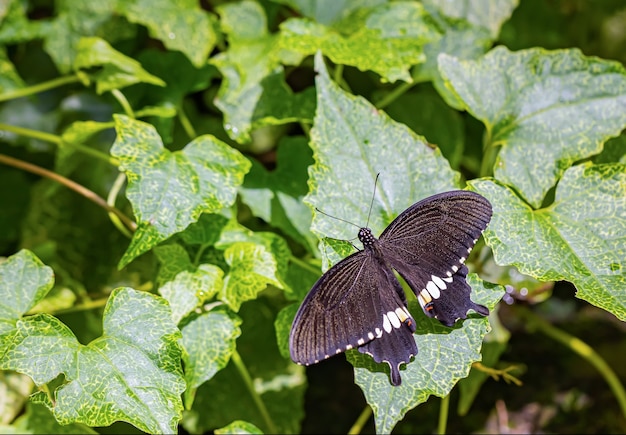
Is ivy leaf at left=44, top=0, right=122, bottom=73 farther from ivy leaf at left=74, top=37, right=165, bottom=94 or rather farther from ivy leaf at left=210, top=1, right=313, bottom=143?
ivy leaf at left=210, top=1, right=313, bottom=143

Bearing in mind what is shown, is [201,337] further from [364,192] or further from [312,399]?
[312,399]

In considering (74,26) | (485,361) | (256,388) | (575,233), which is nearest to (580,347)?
(485,361)

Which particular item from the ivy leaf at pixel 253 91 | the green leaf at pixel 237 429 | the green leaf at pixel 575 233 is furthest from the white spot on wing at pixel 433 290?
the ivy leaf at pixel 253 91

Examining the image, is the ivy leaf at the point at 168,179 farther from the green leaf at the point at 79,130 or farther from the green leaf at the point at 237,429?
the green leaf at the point at 237,429

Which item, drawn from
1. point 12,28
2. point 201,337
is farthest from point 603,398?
point 12,28

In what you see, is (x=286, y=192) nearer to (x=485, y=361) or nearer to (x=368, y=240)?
(x=368, y=240)
